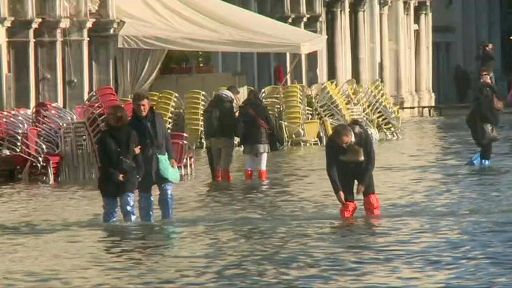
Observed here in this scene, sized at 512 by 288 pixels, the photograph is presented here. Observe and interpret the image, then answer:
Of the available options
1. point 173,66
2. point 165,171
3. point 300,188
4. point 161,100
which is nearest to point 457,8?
point 173,66

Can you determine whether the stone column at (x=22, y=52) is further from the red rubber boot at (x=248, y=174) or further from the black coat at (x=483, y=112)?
the black coat at (x=483, y=112)

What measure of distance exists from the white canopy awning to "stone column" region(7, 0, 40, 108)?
63.3 inches

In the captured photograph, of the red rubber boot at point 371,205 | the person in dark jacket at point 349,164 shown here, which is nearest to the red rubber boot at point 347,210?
the person in dark jacket at point 349,164

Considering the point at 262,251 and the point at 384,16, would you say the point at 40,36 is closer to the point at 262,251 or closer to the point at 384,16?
the point at 262,251

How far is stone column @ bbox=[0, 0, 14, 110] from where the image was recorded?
34938 millimetres

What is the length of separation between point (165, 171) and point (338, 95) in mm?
22843

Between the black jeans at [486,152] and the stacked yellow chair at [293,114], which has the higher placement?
the stacked yellow chair at [293,114]

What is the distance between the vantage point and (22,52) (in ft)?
119

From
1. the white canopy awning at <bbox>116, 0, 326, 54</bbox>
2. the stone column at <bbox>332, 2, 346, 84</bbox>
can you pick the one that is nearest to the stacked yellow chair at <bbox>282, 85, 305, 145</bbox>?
the white canopy awning at <bbox>116, 0, 326, 54</bbox>

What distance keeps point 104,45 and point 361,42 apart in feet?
69.5

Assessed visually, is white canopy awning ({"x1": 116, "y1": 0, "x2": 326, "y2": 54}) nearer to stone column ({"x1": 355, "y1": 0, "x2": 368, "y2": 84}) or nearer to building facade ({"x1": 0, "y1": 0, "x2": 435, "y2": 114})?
building facade ({"x1": 0, "y1": 0, "x2": 435, "y2": 114})

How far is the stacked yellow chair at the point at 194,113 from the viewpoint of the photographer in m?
38.8

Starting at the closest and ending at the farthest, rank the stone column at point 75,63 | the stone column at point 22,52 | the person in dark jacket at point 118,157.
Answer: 1. the person in dark jacket at point 118,157
2. the stone column at point 22,52
3. the stone column at point 75,63

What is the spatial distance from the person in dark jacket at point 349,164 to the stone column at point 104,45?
57.5ft
